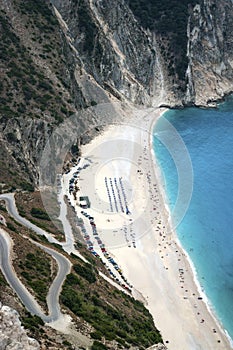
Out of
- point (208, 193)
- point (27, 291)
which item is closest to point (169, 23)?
point (208, 193)

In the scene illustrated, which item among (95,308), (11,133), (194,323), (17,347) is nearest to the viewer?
(17,347)

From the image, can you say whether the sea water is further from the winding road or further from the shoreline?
the winding road

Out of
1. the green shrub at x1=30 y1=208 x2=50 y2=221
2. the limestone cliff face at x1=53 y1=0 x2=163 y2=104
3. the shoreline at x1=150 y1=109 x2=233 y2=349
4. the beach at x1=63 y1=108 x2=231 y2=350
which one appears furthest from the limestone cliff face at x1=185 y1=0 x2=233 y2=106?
the green shrub at x1=30 y1=208 x2=50 y2=221

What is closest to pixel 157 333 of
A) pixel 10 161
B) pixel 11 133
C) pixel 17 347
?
pixel 17 347

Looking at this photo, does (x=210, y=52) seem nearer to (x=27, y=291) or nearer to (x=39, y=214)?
(x=39, y=214)

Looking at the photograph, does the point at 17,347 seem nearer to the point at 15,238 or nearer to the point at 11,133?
the point at 15,238

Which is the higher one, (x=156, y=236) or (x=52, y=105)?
(x=52, y=105)
